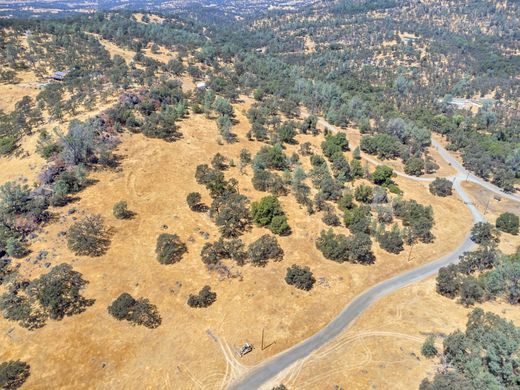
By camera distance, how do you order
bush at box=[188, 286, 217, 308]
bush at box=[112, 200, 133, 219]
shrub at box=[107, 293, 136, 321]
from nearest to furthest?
shrub at box=[107, 293, 136, 321]
bush at box=[188, 286, 217, 308]
bush at box=[112, 200, 133, 219]

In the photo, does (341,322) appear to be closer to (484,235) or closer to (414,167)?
(484,235)

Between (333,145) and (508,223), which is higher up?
(333,145)

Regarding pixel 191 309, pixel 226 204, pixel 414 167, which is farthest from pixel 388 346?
pixel 414 167

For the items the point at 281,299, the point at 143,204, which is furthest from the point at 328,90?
the point at 281,299

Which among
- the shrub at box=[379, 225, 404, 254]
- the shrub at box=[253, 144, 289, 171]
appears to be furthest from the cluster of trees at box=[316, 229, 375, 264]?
the shrub at box=[253, 144, 289, 171]

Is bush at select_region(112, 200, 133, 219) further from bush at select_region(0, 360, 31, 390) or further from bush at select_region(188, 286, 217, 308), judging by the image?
bush at select_region(0, 360, 31, 390)

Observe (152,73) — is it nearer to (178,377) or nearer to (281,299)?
(281,299)

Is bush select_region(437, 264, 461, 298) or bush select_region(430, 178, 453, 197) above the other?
bush select_region(437, 264, 461, 298)
